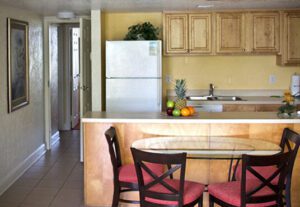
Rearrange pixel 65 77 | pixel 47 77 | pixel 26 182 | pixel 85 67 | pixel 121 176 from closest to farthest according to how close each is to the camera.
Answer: pixel 121 176 < pixel 26 182 < pixel 85 67 < pixel 47 77 < pixel 65 77

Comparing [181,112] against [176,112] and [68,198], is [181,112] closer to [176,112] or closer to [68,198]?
[176,112]

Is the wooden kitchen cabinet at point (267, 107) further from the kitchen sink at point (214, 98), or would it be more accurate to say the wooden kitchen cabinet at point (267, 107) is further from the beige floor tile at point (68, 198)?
the beige floor tile at point (68, 198)

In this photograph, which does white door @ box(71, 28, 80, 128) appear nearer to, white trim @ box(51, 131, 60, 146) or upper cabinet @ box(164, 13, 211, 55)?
white trim @ box(51, 131, 60, 146)

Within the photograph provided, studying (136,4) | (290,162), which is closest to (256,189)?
(290,162)

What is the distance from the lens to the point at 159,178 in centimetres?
304

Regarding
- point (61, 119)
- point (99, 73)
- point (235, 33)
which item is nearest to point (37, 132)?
point (99, 73)

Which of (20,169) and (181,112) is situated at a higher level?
(181,112)

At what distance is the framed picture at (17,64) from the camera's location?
16.4 feet

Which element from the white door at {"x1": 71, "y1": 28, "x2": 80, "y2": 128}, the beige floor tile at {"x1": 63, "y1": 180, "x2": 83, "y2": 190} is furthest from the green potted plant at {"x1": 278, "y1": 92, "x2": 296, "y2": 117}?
the white door at {"x1": 71, "y1": 28, "x2": 80, "y2": 128}

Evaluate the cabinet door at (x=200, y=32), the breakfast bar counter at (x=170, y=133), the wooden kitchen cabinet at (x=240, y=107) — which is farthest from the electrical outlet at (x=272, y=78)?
the breakfast bar counter at (x=170, y=133)

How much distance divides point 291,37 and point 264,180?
10.8ft

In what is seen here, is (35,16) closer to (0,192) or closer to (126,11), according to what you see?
(126,11)

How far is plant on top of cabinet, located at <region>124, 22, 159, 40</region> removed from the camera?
5.62 meters

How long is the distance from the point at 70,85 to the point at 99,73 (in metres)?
2.99
